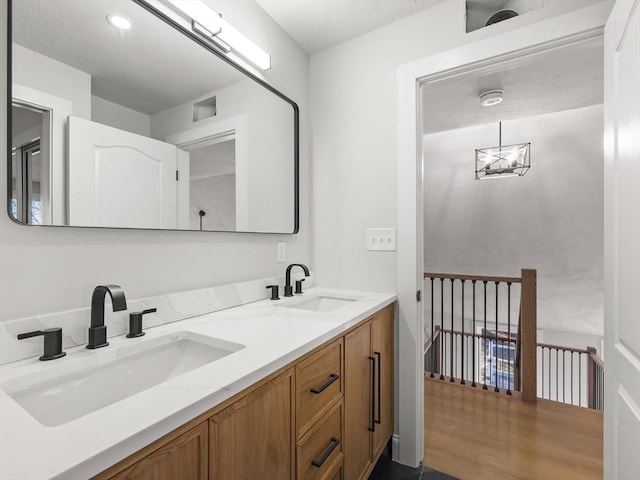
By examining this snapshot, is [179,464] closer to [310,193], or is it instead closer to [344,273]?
[344,273]

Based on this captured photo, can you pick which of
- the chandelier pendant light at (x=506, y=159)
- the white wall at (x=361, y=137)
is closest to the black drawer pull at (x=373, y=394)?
the white wall at (x=361, y=137)

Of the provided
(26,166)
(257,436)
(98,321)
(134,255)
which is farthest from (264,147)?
(257,436)

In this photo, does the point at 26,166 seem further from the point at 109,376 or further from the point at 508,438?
the point at 508,438

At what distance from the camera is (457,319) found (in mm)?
4859

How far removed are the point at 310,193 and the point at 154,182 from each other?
100 centimetres

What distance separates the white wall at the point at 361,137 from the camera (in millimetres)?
1695

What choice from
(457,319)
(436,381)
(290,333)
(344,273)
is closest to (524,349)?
(436,381)

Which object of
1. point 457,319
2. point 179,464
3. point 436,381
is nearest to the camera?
point 179,464

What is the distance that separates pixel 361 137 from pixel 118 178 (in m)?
1.24

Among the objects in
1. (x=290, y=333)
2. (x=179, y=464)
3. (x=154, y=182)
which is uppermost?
(x=154, y=182)

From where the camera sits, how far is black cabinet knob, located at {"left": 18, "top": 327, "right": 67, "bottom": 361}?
0.81 m

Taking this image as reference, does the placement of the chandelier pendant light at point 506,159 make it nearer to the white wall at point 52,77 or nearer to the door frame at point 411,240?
the door frame at point 411,240

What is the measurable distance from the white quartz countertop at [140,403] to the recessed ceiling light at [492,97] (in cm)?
277

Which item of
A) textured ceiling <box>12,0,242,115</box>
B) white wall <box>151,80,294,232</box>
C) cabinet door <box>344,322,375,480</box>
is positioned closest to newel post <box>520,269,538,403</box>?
cabinet door <box>344,322,375,480</box>
